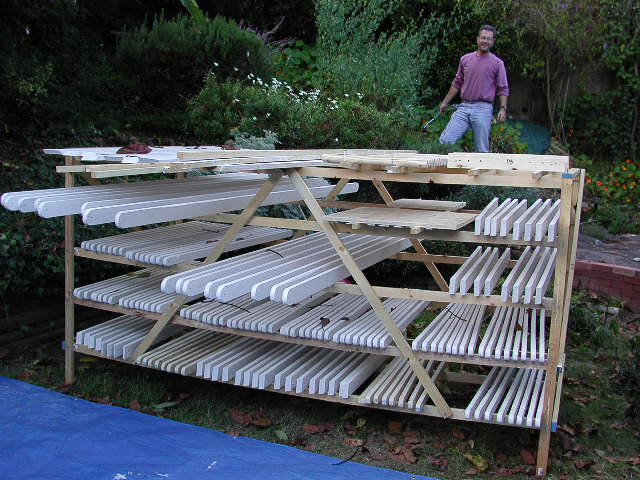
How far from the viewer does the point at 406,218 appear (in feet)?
11.5

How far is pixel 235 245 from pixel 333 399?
1443 mm

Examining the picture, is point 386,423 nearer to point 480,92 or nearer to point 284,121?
point 284,121

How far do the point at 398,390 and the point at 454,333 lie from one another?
17.5 inches

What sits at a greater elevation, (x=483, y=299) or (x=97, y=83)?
(x=97, y=83)

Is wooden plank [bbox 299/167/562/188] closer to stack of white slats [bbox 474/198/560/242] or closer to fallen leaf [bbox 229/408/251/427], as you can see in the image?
stack of white slats [bbox 474/198/560/242]

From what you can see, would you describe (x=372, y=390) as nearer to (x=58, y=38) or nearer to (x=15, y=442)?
(x=15, y=442)

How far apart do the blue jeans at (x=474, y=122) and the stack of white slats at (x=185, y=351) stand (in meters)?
4.51

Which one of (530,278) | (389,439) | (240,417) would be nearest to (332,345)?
(389,439)

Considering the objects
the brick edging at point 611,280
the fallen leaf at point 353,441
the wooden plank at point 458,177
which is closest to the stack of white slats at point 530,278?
the wooden plank at point 458,177

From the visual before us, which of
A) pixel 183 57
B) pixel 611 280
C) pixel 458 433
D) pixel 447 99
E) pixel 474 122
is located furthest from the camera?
pixel 183 57

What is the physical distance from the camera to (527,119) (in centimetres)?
1212

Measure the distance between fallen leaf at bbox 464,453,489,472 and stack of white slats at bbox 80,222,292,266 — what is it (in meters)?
1.87

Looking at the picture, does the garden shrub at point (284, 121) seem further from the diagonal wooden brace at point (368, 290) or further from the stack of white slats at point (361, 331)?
the diagonal wooden brace at point (368, 290)

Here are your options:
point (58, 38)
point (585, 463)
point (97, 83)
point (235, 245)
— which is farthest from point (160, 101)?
point (585, 463)
